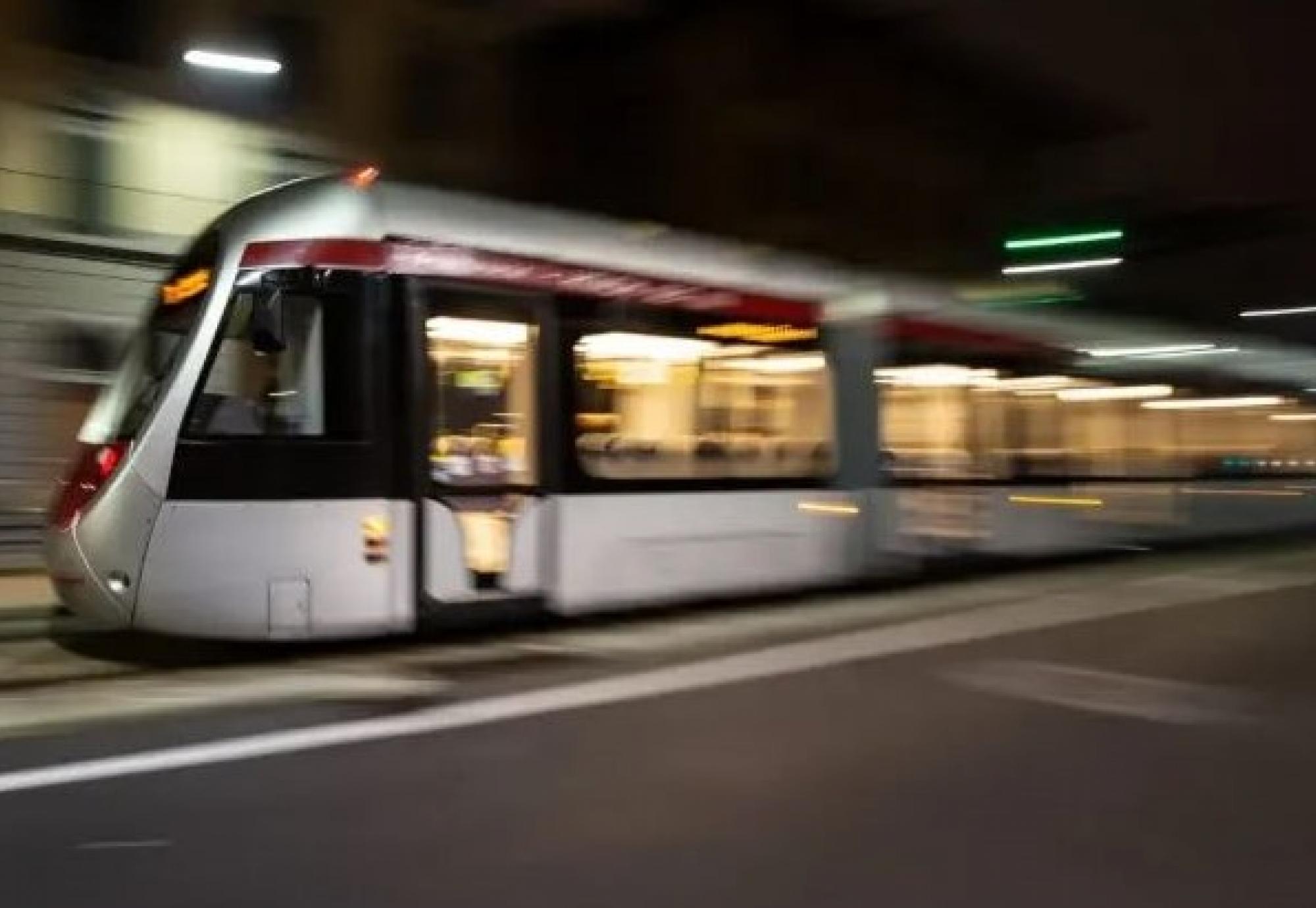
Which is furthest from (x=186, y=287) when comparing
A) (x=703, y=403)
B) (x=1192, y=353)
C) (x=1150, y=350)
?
(x=1192, y=353)

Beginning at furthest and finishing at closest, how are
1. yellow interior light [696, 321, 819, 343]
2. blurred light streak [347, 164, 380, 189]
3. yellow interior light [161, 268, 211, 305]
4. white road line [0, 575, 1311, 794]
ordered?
1. yellow interior light [696, 321, 819, 343]
2. blurred light streak [347, 164, 380, 189]
3. yellow interior light [161, 268, 211, 305]
4. white road line [0, 575, 1311, 794]

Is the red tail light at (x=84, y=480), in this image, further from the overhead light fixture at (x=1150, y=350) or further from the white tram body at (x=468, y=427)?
the overhead light fixture at (x=1150, y=350)

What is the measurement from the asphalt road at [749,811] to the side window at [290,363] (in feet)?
8.59

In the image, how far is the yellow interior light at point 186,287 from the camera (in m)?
9.77

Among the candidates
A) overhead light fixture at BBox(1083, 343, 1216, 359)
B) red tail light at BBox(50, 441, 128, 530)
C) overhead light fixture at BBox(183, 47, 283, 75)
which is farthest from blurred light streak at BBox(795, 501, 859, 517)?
overhead light fixture at BBox(183, 47, 283, 75)

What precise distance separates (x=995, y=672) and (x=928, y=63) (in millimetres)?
30368

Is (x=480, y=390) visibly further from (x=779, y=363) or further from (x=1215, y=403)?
(x=1215, y=403)

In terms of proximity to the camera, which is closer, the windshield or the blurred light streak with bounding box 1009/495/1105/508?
the windshield

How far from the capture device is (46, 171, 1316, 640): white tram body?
940 cm

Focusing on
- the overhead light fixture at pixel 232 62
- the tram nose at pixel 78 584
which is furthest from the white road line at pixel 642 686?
the overhead light fixture at pixel 232 62

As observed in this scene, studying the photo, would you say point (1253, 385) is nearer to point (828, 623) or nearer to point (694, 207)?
point (828, 623)

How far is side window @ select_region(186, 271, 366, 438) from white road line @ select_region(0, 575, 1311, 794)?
220 centimetres

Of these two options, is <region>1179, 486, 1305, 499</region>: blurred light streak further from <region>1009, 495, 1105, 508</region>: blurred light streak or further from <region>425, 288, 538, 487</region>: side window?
<region>425, 288, 538, 487</region>: side window

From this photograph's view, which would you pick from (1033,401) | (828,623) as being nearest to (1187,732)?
(828,623)
